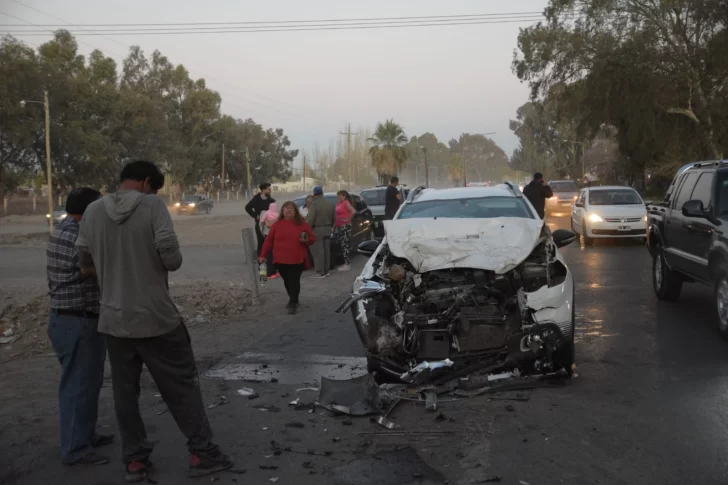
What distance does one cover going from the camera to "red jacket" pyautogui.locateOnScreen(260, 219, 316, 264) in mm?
10555

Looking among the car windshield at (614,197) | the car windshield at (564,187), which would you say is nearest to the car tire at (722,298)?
the car windshield at (614,197)

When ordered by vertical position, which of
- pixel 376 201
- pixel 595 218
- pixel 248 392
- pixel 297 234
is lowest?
pixel 248 392

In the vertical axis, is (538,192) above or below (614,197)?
above

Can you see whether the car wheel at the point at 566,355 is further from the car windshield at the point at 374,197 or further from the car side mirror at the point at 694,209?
the car windshield at the point at 374,197

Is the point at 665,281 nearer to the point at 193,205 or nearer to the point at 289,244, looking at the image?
the point at 289,244

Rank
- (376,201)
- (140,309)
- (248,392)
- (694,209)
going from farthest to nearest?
1. (376,201)
2. (694,209)
3. (248,392)
4. (140,309)

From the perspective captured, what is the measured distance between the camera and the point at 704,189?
911 centimetres

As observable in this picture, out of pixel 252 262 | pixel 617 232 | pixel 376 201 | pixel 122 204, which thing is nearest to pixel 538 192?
pixel 617 232

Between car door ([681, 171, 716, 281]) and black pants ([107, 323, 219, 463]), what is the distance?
248 inches

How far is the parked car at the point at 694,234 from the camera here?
8.27m

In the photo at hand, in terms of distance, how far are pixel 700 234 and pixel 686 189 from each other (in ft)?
3.88

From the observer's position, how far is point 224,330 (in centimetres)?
977

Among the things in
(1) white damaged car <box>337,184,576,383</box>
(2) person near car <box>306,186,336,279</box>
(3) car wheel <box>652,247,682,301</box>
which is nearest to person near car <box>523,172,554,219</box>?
(2) person near car <box>306,186,336,279</box>

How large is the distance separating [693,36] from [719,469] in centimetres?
3634
